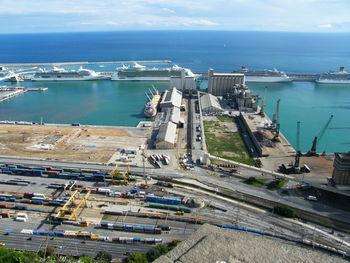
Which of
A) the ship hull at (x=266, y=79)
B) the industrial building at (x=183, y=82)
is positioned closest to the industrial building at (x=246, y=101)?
the industrial building at (x=183, y=82)

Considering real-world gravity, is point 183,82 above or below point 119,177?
above

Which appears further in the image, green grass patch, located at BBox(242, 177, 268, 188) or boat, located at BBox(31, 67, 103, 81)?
boat, located at BBox(31, 67, 103, 81)

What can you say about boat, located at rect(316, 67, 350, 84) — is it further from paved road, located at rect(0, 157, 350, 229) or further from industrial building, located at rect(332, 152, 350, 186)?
paved road, located at rect(0, 157, 350, 229)

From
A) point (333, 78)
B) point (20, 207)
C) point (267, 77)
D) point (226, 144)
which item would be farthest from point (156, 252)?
point (333, 78)

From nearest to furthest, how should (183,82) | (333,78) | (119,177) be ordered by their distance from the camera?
(119,177)
(183,82)
(333,78)

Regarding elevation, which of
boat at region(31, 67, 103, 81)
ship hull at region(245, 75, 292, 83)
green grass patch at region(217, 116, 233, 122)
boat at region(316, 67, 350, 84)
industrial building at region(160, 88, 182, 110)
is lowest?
green grass patch at region(217, 116, 233, 122)

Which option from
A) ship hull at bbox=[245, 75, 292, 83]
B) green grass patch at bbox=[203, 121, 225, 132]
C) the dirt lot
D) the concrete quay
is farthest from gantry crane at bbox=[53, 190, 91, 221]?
ship hull at bbox=[245, 75, 292, 83]

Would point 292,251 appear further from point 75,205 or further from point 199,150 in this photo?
point 199,150

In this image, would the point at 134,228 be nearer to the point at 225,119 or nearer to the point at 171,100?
the point at 225,119

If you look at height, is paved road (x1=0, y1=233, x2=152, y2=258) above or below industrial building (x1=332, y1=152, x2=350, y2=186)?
below
